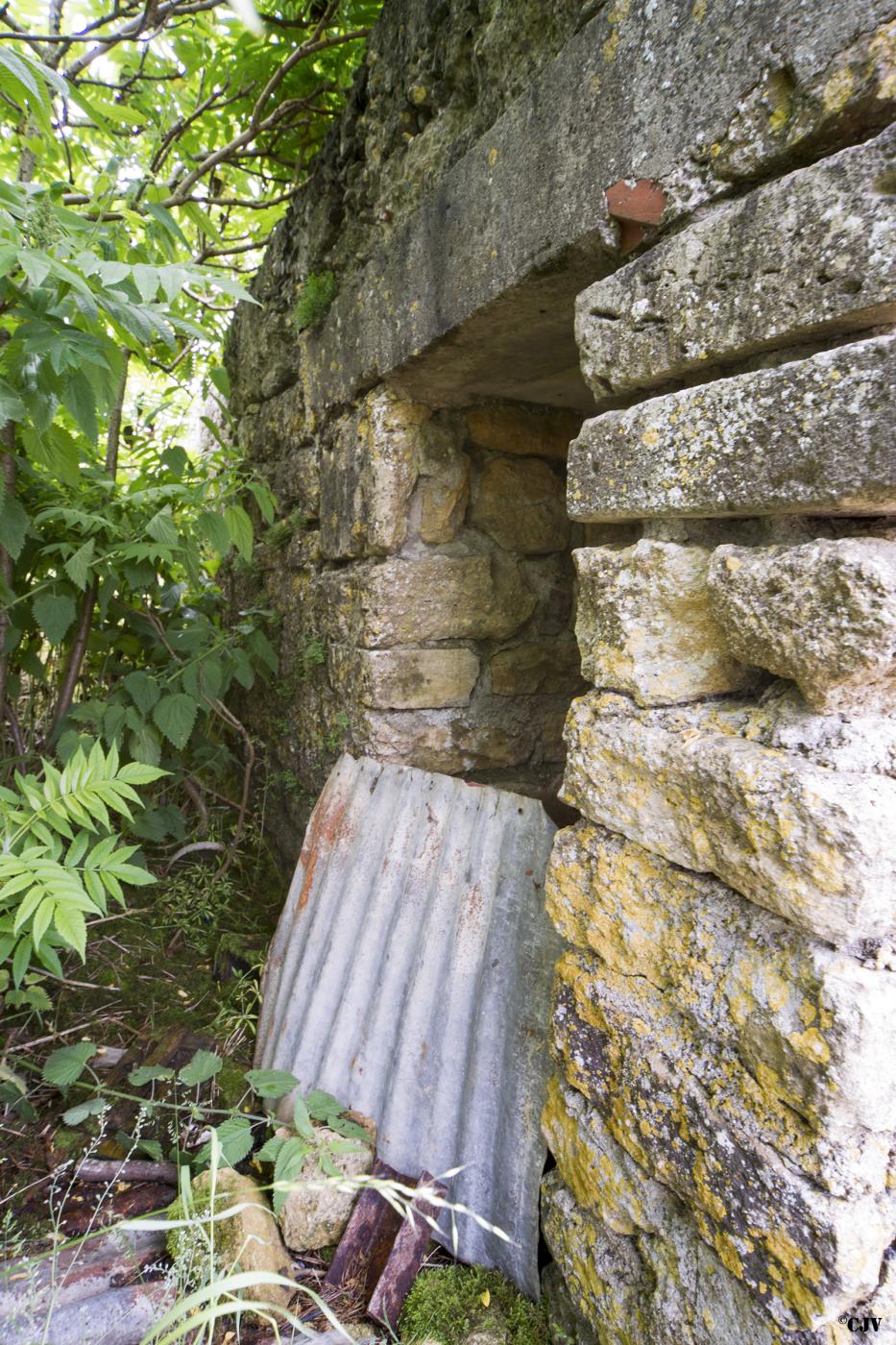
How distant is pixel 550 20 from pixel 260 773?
236 centimetres

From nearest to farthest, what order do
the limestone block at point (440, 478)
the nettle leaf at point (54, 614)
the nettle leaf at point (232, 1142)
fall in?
1. the nettle leaf at point (232, 1142)
2. the limestone block at point (440, 478)
3. the nettle leaf at point (54, 614)

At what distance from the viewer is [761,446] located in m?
0.94

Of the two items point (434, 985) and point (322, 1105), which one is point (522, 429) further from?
point (322, 1105)

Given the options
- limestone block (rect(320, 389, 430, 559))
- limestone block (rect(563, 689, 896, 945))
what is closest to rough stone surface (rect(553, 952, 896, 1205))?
limestone block (rect(563, 689, 896, 945))

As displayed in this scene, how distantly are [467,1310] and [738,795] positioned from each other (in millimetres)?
1039

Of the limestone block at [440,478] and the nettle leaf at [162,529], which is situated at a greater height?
the limestone block at [440,478]

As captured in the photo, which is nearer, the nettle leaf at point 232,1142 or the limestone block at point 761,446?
the limestone block at point 761,446

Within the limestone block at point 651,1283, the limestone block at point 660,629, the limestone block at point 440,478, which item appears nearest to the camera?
the limestone block at point 651,1283

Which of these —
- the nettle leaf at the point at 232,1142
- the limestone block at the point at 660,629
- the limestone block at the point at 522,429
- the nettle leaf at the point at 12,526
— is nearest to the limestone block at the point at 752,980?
the limestone block at the point at 660,629

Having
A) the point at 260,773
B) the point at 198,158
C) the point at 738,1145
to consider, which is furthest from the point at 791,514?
the point at 198,158

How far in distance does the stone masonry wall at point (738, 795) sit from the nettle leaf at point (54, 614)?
1.65 m

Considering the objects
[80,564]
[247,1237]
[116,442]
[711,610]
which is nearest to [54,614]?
[80,564]

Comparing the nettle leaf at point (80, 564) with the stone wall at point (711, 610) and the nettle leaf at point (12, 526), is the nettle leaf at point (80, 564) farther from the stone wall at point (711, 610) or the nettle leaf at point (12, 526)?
→ the stone wall at point (711, 610)

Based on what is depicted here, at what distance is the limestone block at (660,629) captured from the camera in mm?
1076
